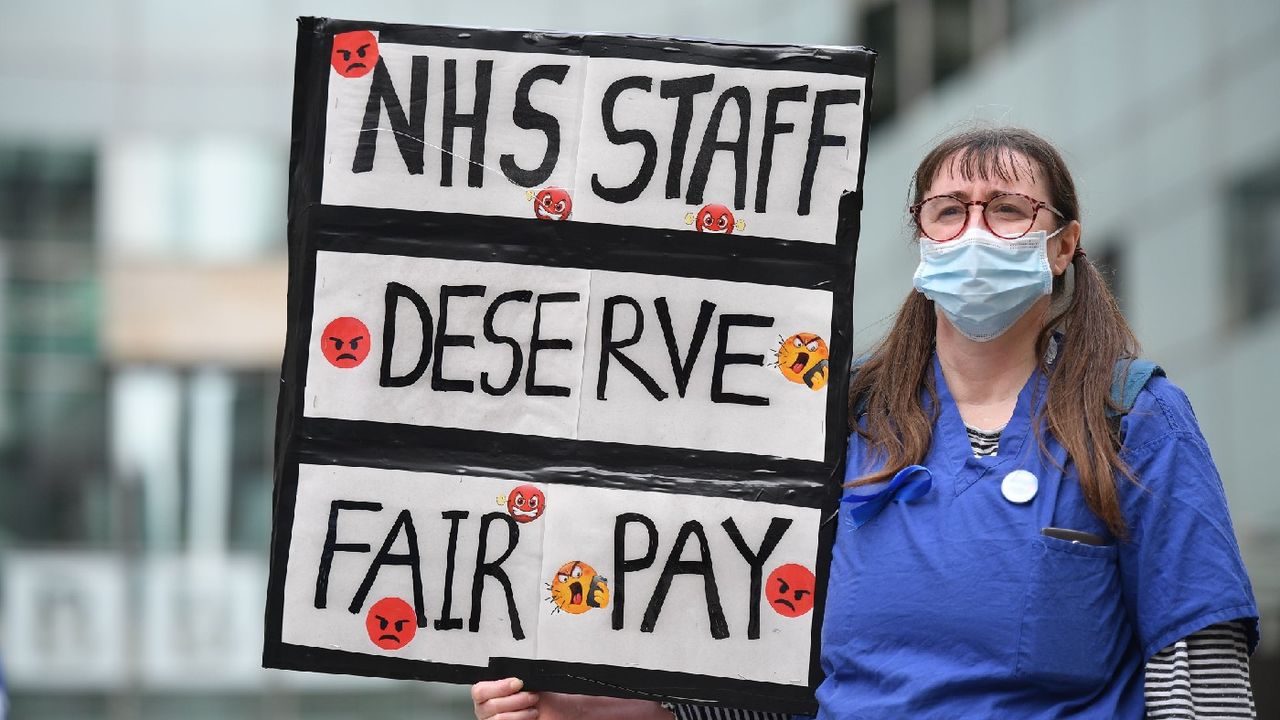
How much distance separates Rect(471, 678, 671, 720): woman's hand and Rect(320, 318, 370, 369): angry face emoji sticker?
64cm

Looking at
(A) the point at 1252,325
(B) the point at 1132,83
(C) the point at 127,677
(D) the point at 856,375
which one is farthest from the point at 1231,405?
(C) the point at 127,677

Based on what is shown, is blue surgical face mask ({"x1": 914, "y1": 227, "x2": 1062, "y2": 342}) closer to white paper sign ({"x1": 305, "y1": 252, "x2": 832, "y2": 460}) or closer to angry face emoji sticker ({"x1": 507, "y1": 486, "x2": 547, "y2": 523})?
white paper sign ({"x1": 305, "y1": 252, "x2": 832, "y2": 460})

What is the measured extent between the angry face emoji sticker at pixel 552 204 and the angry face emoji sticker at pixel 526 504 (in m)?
0.50

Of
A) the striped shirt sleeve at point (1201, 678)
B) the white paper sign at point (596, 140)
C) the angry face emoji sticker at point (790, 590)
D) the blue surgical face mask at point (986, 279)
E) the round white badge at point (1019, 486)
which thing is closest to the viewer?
the striped shirt sleeve at point (1201, 678)

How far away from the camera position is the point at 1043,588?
2.81 metres

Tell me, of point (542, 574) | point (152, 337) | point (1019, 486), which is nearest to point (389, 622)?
point (542, 574)

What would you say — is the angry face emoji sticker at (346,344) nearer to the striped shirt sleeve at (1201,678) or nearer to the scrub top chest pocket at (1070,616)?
the scrub top chest pocket at (1070,616)

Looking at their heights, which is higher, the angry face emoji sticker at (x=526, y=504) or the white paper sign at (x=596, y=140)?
the white paper sign at (x=596, y=140)

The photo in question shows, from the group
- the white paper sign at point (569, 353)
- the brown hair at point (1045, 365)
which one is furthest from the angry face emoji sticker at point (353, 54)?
the brown hair at point (1045, 365)

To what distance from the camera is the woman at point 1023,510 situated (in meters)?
2.80

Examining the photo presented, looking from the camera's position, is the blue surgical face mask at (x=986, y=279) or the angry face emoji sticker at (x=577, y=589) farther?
the angry face emoji sticker at (x=577, y=589)

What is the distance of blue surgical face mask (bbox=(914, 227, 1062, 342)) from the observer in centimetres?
306

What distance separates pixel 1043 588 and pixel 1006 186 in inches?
27.7

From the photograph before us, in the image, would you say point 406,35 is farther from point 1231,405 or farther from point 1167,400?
point 1231,405
